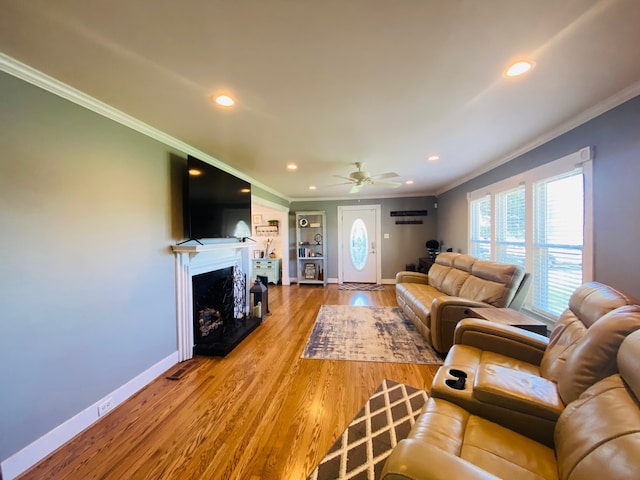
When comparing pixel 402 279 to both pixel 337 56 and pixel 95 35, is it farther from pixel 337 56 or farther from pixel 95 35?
pixel 95 35

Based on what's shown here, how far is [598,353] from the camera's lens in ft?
3.34

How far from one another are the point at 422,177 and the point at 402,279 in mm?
1883

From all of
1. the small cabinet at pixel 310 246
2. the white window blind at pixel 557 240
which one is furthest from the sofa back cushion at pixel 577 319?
the small cabinet at pixel 310 246

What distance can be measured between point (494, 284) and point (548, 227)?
84 cm

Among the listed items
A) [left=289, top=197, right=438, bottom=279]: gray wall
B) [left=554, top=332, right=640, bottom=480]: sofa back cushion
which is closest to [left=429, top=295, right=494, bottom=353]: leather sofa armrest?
[left=554, top=332, right=640, bottom=480]: sofa back cushion

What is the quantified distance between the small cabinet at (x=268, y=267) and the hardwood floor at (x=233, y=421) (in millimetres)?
3686

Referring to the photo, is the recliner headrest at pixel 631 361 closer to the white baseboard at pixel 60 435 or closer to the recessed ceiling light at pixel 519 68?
the recessed ceiling light at pixel 519 68

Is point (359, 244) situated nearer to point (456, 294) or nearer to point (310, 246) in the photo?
point (310, 246)

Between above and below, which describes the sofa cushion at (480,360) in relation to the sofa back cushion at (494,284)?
below

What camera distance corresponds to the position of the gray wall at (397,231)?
6238 millimetres

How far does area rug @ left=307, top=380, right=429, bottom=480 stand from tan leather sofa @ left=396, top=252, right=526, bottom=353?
2.54 feet

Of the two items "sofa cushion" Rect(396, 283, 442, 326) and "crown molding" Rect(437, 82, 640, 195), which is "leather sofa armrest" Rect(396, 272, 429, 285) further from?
"crown molding" Rect(437, 82, 640, 195)

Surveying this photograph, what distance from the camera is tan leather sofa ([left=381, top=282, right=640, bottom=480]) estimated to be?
2.37 feet

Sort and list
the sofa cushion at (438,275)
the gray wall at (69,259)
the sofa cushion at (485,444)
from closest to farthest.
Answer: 1. the sofa cushion at (485,444)
2. the gray wall at (69,259)
3. the sofa cushion at (438,275)
